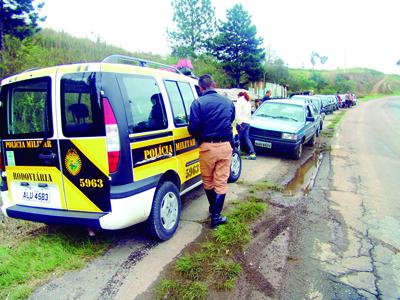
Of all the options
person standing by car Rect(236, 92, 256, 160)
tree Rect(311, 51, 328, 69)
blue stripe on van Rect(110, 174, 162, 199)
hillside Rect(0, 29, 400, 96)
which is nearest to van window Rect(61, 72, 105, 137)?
blue stripe on van Rect(110, 174, 162, 199)

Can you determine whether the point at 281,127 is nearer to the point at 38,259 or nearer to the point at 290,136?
the point at 290,136

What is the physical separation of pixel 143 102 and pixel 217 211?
181 cm

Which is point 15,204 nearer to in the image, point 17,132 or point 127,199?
point 17,132

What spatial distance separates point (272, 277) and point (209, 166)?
5.30ft

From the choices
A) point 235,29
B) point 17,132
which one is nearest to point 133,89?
point 17,132

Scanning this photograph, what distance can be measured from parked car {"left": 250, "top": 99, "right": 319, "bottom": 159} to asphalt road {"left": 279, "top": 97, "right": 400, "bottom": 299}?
1404mm

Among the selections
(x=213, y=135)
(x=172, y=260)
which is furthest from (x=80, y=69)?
(x=172, y=260)

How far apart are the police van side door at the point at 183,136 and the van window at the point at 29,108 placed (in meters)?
1.52

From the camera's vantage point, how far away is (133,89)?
343 cm

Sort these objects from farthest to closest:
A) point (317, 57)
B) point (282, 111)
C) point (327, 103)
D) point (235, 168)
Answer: point (317, 57), point (327, 103), point (282, 111), point (235, 168)

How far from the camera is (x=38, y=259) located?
11.1ft

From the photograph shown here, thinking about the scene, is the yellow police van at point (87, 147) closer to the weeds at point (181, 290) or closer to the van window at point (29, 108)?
the van window at point (29, 108)

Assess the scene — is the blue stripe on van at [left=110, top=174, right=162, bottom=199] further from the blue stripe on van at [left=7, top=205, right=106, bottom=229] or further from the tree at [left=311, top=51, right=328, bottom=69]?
the tree at [left=311, top=51, right=328, bottom=69]

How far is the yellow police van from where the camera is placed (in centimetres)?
310
